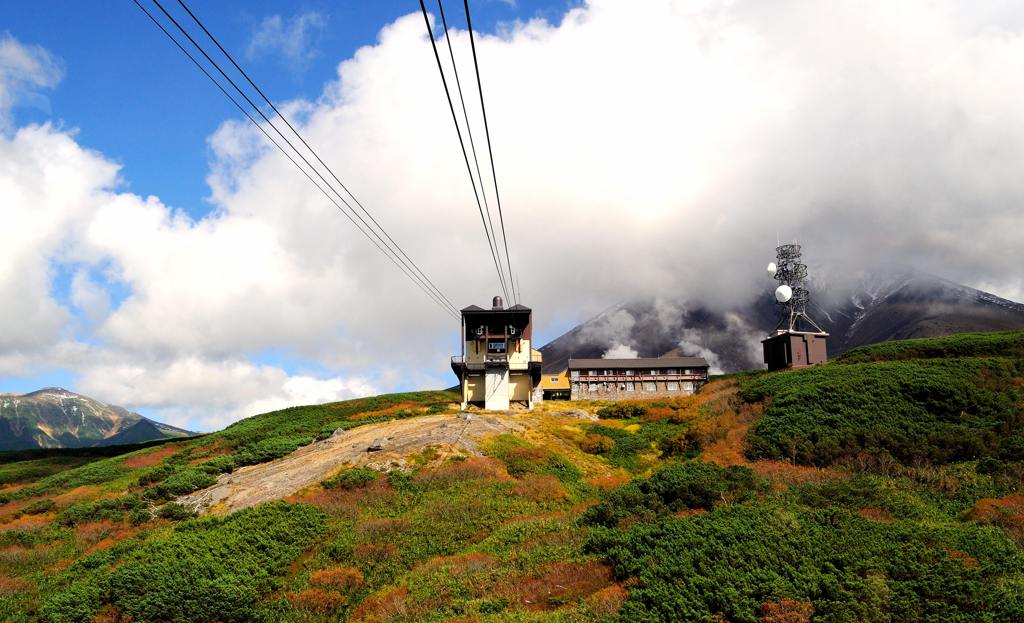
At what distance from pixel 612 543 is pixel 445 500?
1050 cm

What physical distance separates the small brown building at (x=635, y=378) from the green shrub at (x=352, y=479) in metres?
64.2

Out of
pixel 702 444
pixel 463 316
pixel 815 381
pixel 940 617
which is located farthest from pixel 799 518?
pixel 463 316

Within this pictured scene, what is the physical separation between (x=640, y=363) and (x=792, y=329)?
31.4 metres

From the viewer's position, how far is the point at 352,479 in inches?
1155

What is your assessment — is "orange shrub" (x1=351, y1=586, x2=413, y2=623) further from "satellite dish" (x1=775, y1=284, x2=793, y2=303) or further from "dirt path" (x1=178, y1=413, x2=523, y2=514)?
"satellite dish" (x1=775, y1=284, x2=793, y2=303)

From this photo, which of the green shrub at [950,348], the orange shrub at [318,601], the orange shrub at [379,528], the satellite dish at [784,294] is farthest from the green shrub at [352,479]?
the satellite dish at [784,294]

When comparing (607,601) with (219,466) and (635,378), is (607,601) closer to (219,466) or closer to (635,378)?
(219,466)

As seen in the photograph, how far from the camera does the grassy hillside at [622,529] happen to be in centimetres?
1348

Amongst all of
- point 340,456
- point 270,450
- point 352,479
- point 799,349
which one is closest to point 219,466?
point 270,450

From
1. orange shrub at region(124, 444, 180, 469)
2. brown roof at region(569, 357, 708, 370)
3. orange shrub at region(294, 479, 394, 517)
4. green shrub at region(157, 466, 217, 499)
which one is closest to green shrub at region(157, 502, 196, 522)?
green shrub at region(157, 466, 217, 499)

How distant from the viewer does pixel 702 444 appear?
3512cm

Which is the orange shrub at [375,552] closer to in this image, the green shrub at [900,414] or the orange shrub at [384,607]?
the orange shrub at [384,607]

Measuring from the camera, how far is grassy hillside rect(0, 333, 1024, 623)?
13.5 metres

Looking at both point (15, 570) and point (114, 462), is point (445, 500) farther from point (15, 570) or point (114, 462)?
point (114, 462)
